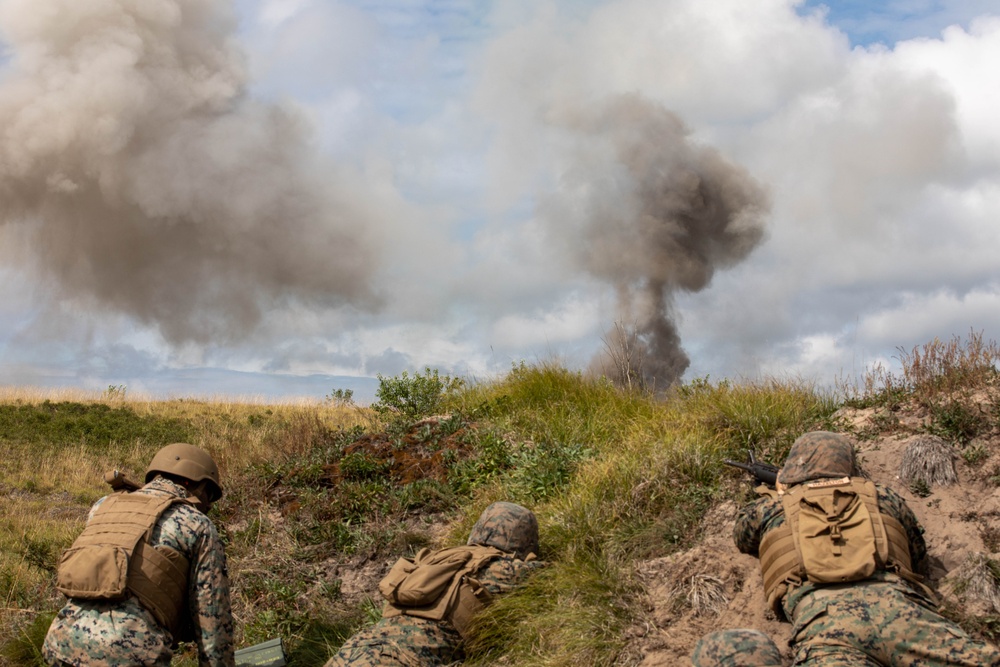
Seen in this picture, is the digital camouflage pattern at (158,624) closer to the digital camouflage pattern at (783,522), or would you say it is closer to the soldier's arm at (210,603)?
the soldier's arm at (210,603)

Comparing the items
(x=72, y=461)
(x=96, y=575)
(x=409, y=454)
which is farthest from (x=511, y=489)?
(x=72, y=461)

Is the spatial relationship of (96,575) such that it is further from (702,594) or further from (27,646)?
(702,594)

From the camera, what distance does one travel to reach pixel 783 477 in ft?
19.5

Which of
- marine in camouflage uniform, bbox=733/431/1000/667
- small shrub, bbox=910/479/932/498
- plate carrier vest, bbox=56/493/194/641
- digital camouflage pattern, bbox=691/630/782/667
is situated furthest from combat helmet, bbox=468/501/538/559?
small shrub, bbox=910/479/932/498

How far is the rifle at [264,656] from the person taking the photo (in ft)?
20.4

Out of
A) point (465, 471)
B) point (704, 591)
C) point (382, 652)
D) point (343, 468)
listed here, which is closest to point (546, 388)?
point (465, 471)

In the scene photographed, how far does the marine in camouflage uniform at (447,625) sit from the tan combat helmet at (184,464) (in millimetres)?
1534

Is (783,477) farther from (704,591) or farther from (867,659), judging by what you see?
(867,659)

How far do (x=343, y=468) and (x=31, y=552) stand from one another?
382 centimetres

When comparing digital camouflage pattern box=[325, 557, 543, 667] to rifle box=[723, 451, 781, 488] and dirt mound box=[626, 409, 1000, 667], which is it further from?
rifle box=[723, 451, 781, 488]

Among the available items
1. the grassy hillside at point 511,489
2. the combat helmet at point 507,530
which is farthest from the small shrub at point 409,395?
the combat helmet at point 507,530

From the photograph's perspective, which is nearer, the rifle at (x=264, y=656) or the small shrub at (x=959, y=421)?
the rifle at (x=264, y=656)

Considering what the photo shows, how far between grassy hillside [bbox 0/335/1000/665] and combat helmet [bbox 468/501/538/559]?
0.31 meters

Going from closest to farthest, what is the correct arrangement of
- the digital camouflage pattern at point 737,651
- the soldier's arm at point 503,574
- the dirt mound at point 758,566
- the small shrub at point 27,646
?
the digital camouflage pattern at point 737,651
the dirt mound at point 758,566
the soldier's arm at point 503,574
the small shrub at point 27,646
